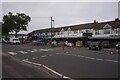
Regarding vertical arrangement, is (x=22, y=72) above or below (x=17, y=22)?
below

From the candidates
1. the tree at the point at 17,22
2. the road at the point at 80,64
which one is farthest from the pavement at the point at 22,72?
the tree at the point at 17,22

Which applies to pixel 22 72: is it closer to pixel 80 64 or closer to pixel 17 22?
pixel 80 64

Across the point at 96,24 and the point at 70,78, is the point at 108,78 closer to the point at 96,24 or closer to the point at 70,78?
the point at 70,78

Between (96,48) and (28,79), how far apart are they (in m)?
35.9

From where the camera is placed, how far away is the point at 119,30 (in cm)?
5944

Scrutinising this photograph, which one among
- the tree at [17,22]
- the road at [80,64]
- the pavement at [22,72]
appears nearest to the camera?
the pavement at [22,72]

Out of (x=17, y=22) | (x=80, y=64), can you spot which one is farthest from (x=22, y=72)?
(x=17, y=22)

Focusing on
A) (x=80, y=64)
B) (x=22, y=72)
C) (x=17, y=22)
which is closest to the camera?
(x=22, y=72)

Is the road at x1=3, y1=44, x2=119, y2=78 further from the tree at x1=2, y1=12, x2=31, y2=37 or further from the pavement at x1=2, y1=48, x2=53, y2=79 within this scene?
the tree at x1=2, y1=12, x2=31, y2=37

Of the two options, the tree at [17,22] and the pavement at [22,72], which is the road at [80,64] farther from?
the tree at [17,22]

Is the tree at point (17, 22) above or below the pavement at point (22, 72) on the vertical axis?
above

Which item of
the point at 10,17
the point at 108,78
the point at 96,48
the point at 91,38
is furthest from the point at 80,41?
the point at 108,78

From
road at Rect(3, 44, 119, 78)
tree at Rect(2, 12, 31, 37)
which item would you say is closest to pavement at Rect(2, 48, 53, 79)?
road at Rect(3, 44, 119, 78)

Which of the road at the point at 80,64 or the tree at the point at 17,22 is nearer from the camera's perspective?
the road at the point at 80,64
